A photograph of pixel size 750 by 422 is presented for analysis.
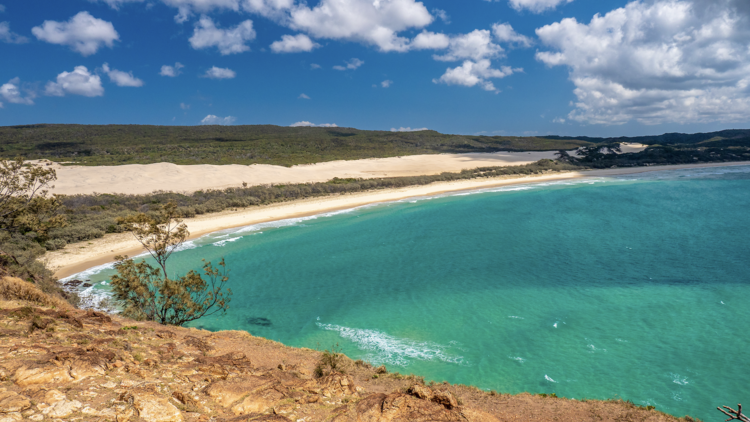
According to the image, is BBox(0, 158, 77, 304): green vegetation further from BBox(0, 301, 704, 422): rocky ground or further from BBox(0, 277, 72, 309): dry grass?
BBox(0, 301, 704, 422): rocky ground

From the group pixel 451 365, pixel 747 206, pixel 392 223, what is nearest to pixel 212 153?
pixel 392 223

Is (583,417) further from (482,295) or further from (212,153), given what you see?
(212,153)

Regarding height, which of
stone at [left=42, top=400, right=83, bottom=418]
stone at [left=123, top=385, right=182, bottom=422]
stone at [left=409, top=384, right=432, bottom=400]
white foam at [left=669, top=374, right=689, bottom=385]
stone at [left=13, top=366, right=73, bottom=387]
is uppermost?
stone at [left=13, top=366, right=73, bottom=387]

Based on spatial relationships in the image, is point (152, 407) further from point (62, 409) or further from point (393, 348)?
point (393, 348)

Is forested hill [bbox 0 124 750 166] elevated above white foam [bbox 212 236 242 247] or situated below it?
above

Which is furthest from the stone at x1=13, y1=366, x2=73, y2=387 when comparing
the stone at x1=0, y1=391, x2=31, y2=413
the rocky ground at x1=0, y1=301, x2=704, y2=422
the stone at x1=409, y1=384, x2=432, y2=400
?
the stone at x1=409, y1=384, x2=432, y2=400

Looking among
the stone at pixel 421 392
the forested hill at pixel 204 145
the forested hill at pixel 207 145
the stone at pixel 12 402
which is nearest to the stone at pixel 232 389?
the stone at pixel 12 402
